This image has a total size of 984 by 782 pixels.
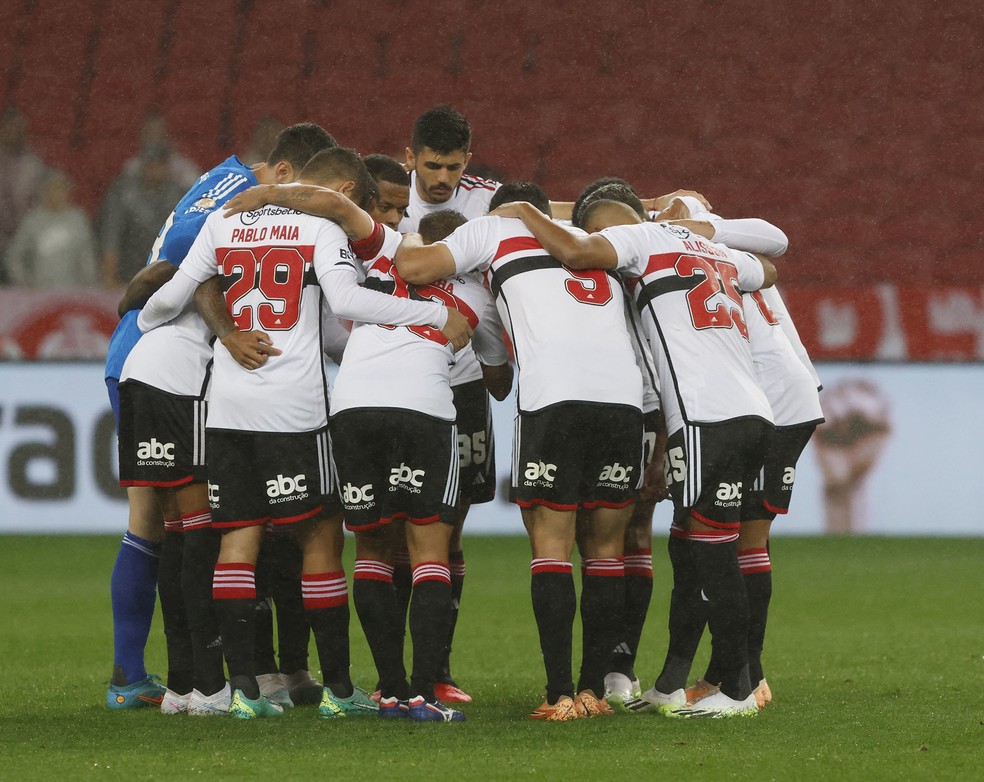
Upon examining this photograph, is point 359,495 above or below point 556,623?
above

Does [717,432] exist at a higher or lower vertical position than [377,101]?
lower

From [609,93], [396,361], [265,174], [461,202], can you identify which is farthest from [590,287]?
[609,93]

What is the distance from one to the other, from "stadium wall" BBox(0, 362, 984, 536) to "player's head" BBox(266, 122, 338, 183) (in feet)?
16.4

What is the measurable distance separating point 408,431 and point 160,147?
870 centimetres

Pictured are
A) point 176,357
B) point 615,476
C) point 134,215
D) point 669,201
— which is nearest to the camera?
point 615,476

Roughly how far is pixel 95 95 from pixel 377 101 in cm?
269

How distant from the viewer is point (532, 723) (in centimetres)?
445

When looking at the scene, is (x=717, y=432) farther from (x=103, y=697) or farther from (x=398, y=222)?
(x=103, y=697)

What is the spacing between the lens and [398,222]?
219 inches

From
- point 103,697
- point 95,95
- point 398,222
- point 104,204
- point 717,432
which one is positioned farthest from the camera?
point 95,95

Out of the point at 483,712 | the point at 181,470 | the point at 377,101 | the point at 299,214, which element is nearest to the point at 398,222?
the point at 299,214

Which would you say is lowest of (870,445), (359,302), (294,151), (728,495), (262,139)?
(870,445)

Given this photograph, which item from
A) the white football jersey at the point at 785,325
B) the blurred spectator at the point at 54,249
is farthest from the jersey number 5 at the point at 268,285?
the blurred spectator at the point at 54,249

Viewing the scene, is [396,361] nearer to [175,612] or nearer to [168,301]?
[168,301]
